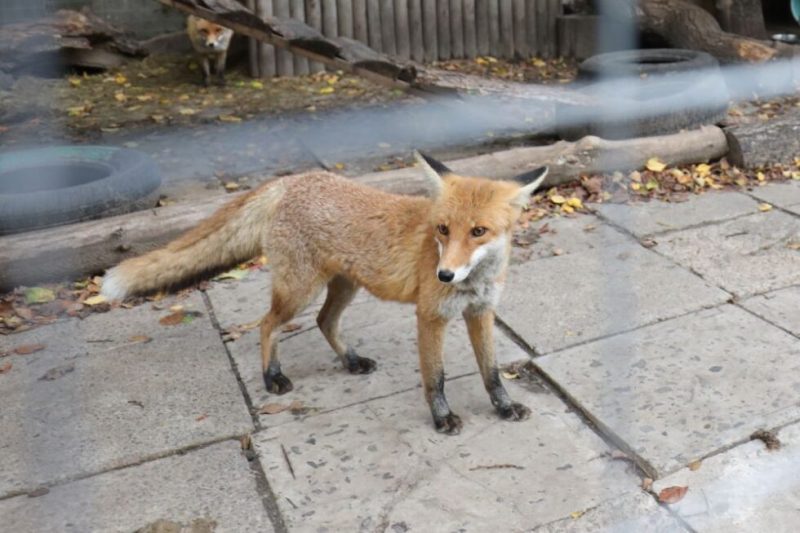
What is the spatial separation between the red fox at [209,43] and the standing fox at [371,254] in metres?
4.61

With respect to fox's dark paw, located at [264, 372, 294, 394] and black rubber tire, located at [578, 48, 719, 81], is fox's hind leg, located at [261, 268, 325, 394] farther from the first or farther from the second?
black rubber tire, located at [578, 48, 719, 81]

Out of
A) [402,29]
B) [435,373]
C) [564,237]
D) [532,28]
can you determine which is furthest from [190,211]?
[532,28]

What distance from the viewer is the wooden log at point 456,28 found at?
8188 mm

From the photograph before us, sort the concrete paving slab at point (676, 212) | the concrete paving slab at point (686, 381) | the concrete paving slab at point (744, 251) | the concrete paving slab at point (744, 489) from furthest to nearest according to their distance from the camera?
1. the concrete paving slab at point (676, 212)
2. the concrete paving slab at point (744, 251)
3. the concrete paving slab at point (686, 381)
4. the concrete paving slab at point (744, 489)

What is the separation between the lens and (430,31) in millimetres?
8164

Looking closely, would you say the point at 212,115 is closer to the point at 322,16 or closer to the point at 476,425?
the point at 322,16

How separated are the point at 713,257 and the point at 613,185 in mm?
1097

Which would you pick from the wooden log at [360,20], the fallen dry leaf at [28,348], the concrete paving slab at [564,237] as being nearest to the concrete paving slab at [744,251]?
the concrete paving slab at [564,237]

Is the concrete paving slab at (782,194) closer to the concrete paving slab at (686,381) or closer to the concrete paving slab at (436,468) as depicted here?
the concrete paving slab at (686,381)

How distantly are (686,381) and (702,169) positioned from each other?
255 centimetres

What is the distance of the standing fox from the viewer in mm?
2551

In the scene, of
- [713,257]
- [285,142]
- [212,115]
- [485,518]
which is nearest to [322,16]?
[212,115]

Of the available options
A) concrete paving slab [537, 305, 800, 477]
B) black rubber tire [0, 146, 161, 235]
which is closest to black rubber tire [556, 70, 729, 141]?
concrete paving slab [537, 305, 800, 477]

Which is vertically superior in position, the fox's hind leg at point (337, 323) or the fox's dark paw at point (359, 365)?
the fox's hind leg at point (337, 323)
